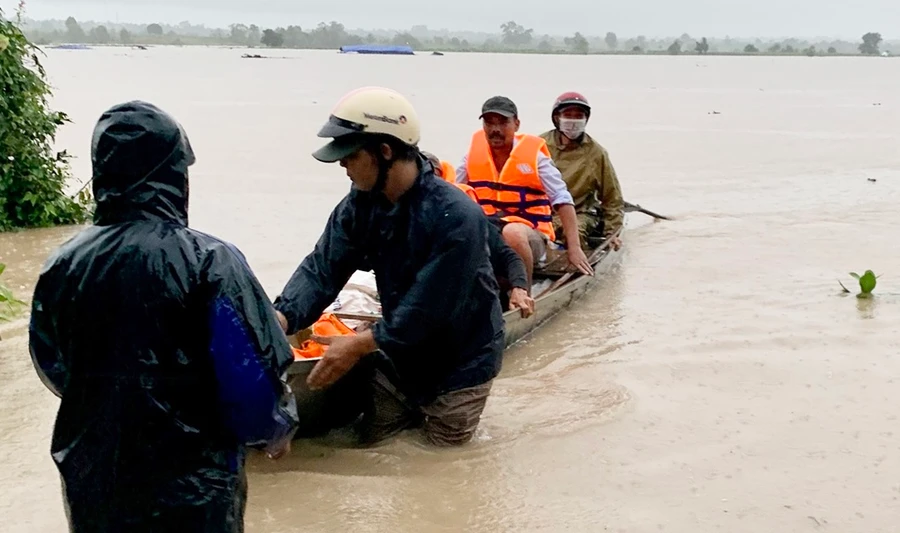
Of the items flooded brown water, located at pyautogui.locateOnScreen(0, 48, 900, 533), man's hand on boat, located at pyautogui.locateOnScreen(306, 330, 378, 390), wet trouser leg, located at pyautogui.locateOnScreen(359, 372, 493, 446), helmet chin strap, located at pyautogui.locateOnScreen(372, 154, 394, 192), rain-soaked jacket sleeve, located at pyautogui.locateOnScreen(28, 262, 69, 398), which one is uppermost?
helmet chin strap, located at pyautogui.locateOnScreen(372, 154, 394, 192)

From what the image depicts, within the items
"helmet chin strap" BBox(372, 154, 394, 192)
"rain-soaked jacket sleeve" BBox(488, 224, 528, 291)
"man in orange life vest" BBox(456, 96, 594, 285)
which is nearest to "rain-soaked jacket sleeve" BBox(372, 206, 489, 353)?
"helmet chin strap" BBox(372, 154, 394, 192)

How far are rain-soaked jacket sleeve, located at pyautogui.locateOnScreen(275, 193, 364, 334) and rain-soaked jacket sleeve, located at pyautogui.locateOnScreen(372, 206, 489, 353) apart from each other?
0.36m

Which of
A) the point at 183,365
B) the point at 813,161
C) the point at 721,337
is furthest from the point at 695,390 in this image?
the point at 813,161

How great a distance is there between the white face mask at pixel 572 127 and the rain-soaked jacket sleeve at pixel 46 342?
6.72 m

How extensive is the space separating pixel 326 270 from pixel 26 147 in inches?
250

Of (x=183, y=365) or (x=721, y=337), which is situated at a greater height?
(x=183, y=365)

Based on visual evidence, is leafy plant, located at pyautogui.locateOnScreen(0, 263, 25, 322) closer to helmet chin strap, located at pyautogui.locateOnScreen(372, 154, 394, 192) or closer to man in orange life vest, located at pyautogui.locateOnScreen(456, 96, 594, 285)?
man in orange life vest, located at pyautogui.locateOnScreen(456, 96, 594, 285)

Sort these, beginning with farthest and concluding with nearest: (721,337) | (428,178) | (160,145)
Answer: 1. (721,337)
2. (428,178)
3. (160,145)

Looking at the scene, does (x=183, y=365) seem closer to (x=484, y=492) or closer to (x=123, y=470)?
(x=123, y=470)

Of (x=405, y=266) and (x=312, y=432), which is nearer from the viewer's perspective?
(x=405, y=266)

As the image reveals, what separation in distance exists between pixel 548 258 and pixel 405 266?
141 inches

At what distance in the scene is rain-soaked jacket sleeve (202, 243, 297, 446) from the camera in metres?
2.27

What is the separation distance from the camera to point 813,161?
19.4 meters

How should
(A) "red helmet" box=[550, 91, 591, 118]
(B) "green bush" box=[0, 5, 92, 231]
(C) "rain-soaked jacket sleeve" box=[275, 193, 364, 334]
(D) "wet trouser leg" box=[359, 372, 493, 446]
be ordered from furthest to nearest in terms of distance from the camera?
(B) "green bush" box=[0, 5, 92, 231] < (A) "red helmet" box=[550, 91, 591, 118] < (D) "wet trouser leg" box=[359, 372, 493, 446] < (C) "rain-soaked jacket sleeve" box=[275, 193, 364, 334]
